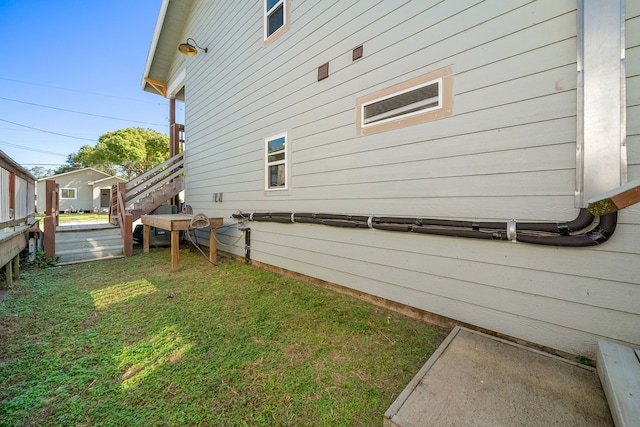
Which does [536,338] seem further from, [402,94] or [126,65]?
[126,65]

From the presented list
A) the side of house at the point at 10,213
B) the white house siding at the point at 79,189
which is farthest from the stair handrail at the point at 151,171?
the white house siding at the point at 79,189

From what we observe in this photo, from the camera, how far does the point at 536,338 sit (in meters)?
1.90

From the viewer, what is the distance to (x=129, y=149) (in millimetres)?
26359

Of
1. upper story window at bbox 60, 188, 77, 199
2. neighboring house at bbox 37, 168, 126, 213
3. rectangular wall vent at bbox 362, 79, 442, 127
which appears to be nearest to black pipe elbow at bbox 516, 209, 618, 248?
rectangular wall vent at bbox 362, 79, 442, 127

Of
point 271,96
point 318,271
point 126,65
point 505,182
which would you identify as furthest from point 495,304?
point 126,65

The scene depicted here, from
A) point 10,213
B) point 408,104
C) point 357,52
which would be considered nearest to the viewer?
point 408,104

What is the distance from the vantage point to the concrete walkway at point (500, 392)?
1.24 meters

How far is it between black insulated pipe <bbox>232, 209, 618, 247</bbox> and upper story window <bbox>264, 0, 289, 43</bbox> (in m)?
3.47

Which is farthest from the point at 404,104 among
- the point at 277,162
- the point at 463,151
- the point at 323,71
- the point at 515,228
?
the point at 277,162

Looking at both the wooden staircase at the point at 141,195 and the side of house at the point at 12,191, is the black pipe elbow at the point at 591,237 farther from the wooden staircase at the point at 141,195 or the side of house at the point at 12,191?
the wooden staircase at the point at 141,195

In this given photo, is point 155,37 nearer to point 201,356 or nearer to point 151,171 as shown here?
point 151,171

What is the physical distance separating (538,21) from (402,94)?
44.0 inches

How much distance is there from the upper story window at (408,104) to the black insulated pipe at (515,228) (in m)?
1.02

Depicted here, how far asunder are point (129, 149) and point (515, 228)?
33045mm
